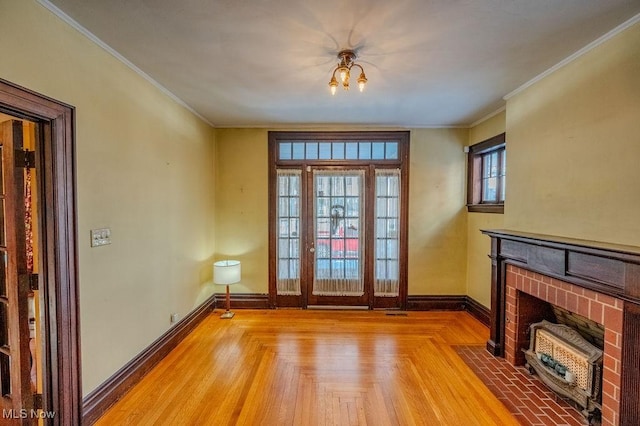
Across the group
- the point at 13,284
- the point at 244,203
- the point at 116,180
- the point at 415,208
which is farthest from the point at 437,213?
the point at 13,284

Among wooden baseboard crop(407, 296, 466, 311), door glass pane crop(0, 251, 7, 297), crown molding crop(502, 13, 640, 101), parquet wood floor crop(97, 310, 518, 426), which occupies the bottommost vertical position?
parquet wood floor crop(97, 310, 518, 426)

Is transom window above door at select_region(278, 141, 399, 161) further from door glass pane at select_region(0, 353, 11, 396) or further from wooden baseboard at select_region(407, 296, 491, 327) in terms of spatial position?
door glass pane at select_region(0, 353, 11, 396)

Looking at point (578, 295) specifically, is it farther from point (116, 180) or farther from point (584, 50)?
point (116, 180)

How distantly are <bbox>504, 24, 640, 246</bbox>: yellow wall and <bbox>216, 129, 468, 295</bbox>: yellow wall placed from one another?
1.35 metres

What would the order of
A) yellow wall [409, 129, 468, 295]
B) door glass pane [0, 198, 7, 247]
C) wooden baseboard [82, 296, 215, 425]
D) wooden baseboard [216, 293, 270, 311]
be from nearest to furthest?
1. door glass pane [0, 198, 7, 247]
2. wooden baseboard [82, 296, 215, 425]
3. yellow wall [409, 129, 468, 295]
4. wooden baseboard [216, 293, 270, 311]

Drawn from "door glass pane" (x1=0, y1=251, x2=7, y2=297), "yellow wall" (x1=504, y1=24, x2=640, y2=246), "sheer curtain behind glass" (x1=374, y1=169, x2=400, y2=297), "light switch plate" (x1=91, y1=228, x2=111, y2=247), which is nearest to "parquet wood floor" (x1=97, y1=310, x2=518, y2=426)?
"sheer curtain behind glass" (x1=374, y1=169, x2=400, y2=297)

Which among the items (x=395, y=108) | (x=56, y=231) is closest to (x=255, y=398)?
(x=56, y=231)

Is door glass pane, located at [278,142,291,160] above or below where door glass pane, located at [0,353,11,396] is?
above

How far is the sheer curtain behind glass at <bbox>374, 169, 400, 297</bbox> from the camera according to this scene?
4.38m

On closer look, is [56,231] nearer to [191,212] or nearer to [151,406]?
[151,406]

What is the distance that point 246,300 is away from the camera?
446cm

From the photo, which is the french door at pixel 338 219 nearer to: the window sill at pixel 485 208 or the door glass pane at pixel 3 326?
the window sill at pixel 485 208

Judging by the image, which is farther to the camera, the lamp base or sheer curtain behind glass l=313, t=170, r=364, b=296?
sheer curtain behind glass l=313, t=170, r=364, b=296

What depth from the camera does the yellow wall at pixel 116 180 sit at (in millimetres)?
1739
